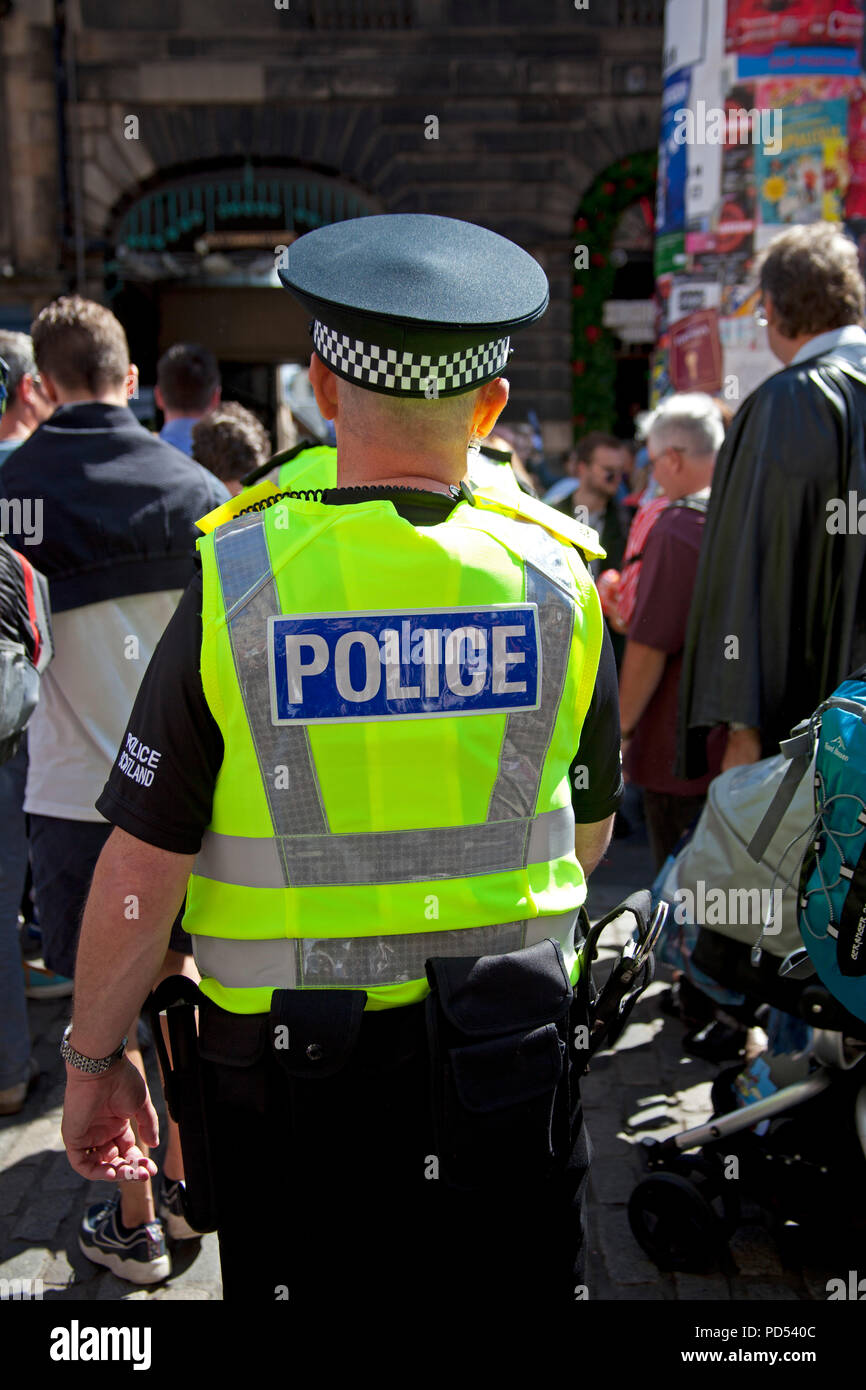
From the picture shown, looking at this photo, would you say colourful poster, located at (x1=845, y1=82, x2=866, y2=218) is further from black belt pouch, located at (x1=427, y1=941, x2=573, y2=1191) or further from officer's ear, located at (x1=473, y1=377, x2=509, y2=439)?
black belt pouch, located at (x1=427, y1=941, x2=573, y2=1191)

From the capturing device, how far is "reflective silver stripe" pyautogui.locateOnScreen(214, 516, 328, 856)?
1532mm

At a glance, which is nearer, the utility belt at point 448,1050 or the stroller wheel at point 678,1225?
the utility belt at point 448,1050

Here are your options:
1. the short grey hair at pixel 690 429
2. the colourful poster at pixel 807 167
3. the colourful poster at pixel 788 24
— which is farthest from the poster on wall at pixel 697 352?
the short grey hair at pixel 690 429

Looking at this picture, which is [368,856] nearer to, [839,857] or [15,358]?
[839,857]

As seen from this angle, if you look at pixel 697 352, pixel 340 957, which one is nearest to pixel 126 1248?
pixel 340 957

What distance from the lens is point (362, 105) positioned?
12.1 meters

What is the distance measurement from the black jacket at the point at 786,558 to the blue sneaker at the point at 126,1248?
6.08 feet

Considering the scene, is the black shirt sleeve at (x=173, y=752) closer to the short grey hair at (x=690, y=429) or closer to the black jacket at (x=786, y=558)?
the black jacket at (x=786, y=558)

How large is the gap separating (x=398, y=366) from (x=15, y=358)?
2.93 meters

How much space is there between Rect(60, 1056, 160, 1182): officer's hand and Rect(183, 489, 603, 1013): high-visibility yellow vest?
24cm

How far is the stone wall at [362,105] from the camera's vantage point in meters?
12.0

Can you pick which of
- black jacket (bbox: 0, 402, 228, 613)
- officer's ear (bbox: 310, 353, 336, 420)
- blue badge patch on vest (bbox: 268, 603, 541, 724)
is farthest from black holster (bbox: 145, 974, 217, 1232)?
black jacket (bbox: 0, 402, 228, 613)

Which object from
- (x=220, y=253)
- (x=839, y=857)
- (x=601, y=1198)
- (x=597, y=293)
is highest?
(x=220, y=253)
